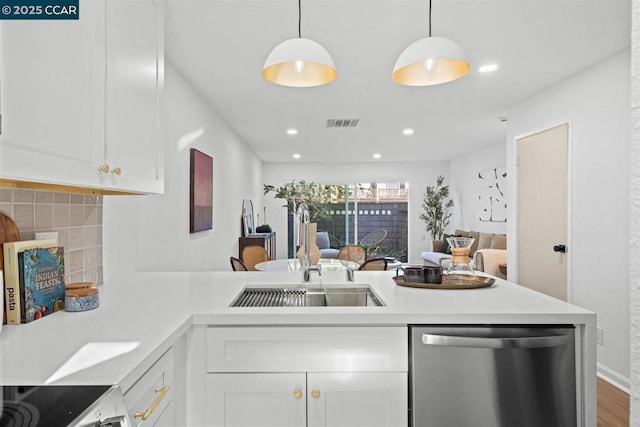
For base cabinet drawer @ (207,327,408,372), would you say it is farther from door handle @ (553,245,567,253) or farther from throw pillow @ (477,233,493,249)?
throw pillow @ (477,233,493,249)

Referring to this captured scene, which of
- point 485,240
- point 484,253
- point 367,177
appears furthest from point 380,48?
point 367,177

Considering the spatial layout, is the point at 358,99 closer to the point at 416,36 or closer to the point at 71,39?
the point at 416,36

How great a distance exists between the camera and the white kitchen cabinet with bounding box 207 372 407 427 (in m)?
1.36

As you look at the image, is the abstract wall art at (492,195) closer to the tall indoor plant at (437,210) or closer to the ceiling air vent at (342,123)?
the tall indoor plant at (437,210)

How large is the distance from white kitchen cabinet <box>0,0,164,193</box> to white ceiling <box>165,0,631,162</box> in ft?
2.67

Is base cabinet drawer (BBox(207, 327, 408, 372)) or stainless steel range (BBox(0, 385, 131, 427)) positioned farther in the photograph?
base cabinet drawer (BBox(207, 327, 408, 372))

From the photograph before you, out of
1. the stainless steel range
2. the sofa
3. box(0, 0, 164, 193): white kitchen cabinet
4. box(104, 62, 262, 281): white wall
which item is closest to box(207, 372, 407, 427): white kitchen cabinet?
the stainless steel range

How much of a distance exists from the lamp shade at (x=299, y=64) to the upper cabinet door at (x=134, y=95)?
0.52 metres

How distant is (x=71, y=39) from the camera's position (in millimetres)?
1170

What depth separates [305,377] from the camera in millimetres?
1364

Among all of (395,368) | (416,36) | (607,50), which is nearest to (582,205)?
(607,50)

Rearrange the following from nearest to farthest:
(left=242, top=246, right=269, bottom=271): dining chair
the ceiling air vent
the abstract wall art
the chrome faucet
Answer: the chrome faucet
(left=242, top=246, right=269, bottom=271): dining chair
the ceiling air vent
the abstract wall art

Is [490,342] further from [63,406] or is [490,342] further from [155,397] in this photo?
[63,406]

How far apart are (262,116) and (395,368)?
12.7 feet
